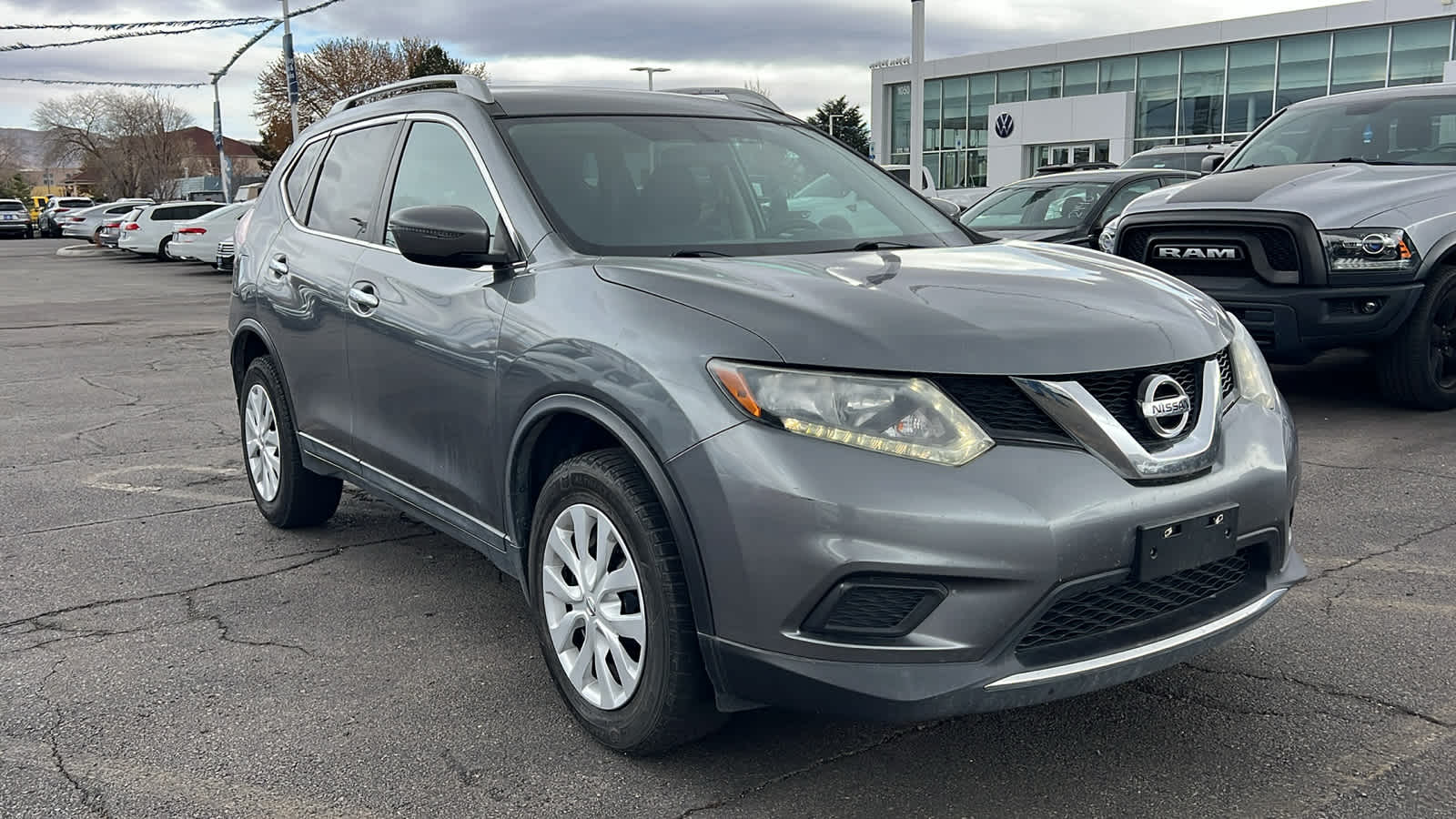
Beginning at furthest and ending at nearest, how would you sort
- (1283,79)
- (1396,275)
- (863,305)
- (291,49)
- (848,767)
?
(1283,79) < (291,49) < (1396,275) < (848,767) < (863,305)

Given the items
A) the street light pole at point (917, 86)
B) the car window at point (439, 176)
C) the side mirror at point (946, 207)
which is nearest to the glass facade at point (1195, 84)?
the street light pole at point (917, 86)

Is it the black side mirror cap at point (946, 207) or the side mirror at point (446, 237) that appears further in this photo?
the black side mirror cap at point (946, 207)

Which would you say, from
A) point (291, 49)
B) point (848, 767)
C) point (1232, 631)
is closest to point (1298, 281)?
point (1232, 631)

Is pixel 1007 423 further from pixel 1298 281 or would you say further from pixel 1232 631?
pixel 1298 281

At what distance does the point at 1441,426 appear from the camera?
6.65 meters

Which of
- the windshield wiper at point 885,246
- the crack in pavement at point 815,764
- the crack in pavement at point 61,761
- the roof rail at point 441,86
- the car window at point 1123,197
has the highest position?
the roof rail at point 441,86

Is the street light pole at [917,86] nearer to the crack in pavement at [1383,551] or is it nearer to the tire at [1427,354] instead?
the tire at [1427,354]

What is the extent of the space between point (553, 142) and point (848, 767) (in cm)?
203

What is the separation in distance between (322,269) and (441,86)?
84 cm

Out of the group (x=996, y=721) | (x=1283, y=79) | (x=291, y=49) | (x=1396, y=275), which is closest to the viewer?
(x=996, y=721)

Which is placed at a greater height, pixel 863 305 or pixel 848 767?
pixel 863 305

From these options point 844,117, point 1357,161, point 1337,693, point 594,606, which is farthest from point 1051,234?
point 844,117

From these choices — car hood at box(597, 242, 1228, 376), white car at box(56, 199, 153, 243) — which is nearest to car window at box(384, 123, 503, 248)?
car hood at box(597, 242, 1228, 376)

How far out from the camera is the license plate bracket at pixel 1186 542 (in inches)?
102
